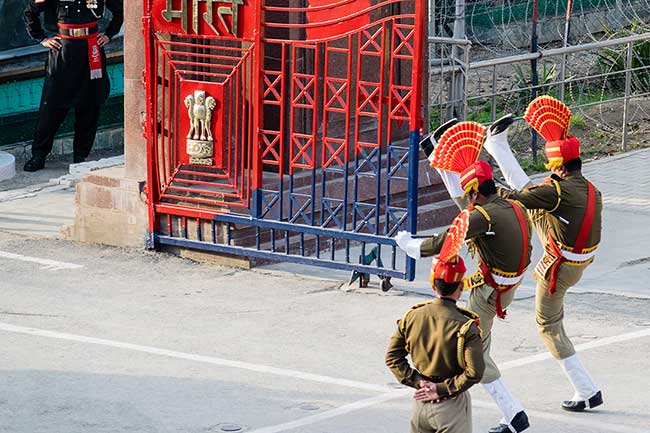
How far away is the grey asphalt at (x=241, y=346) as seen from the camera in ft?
28.0

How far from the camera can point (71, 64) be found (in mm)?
15992

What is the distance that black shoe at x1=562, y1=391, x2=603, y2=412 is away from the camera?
857 cm

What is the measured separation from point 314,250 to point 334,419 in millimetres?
4240

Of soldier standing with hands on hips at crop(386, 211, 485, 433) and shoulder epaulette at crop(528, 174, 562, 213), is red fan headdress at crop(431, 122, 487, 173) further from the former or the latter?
soldier standing with hands on hips at crop(386, 211, 485, 433)

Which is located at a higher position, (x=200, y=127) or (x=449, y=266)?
(x=449, y=266)

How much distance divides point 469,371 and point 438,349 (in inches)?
7.1

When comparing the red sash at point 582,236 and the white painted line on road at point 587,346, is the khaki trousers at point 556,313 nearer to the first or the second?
the red sash at point 582,236

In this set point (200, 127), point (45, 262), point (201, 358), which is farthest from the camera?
point (45, 262)

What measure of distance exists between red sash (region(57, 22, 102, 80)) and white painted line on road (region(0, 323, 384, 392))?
6.00 metres

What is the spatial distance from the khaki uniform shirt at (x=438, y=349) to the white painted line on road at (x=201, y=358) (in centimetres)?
220

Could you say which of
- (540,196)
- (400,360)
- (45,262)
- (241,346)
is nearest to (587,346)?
(540,196)

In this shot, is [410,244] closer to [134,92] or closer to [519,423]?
[519,423]

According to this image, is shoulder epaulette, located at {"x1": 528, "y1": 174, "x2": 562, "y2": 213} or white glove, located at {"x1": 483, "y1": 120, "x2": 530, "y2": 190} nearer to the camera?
shoulder epaulette, located at {"x1": 528, "y1": 174, "x2": 562, "y2": 213}

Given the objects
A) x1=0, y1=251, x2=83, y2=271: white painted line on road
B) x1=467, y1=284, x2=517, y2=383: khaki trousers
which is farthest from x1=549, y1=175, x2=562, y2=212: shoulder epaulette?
x1=0, y1=251, x2=83, y2=271: white painted line on road
